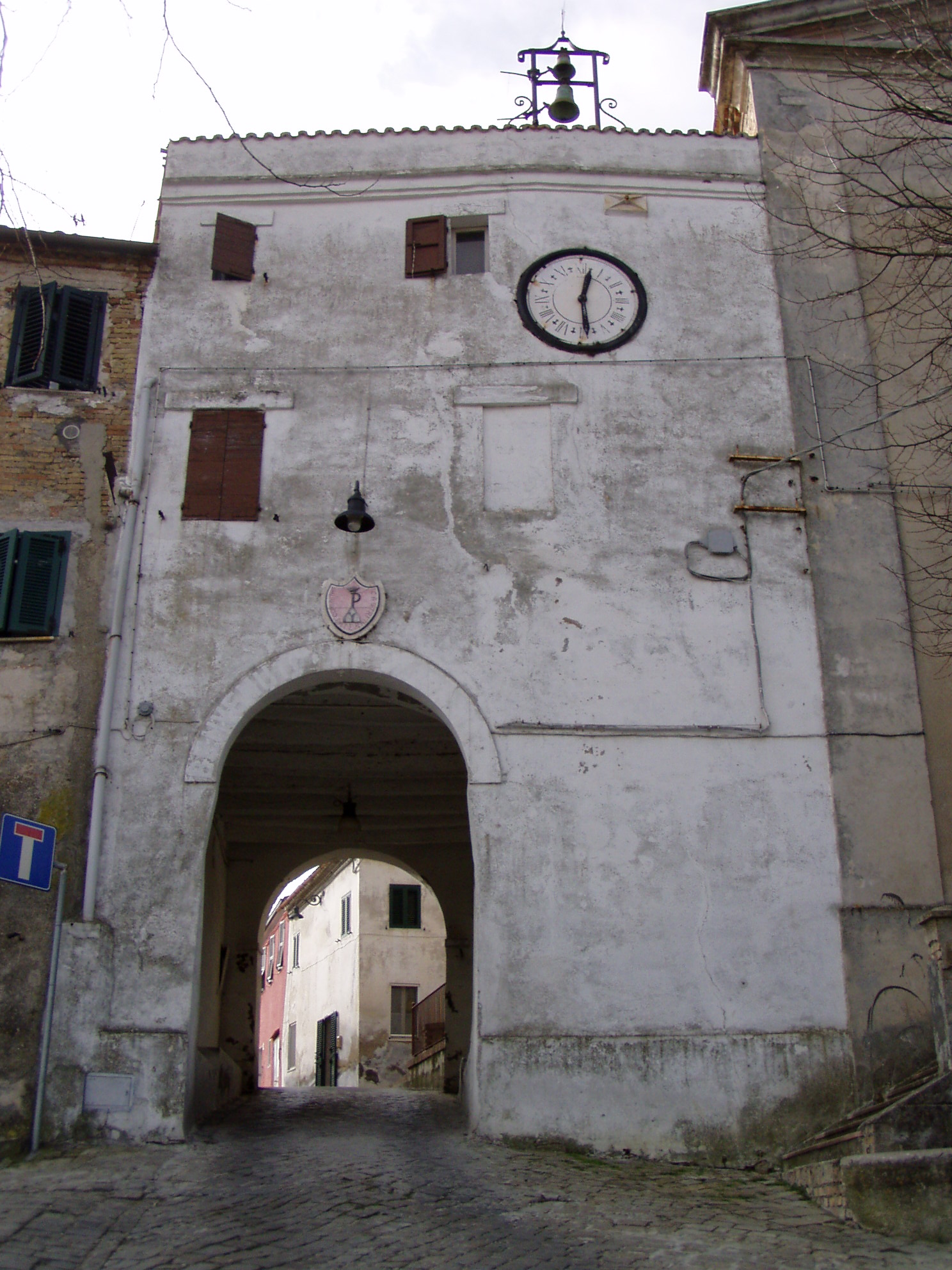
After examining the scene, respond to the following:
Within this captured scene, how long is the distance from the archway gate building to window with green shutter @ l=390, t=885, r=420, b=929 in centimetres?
1598

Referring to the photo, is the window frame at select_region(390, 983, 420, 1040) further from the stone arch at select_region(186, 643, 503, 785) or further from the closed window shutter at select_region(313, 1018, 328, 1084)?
the stone arch at select_region(186, 643, 503, 785)

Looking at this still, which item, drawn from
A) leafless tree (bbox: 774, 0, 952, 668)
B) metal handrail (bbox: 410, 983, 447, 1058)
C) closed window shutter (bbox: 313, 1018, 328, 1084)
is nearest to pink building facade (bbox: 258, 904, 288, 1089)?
closed window shutter (bbox: 313, 1018, 328, 1084)

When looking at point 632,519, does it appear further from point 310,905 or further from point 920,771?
point 310,905

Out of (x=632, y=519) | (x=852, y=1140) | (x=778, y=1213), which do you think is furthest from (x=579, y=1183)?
(x=632, y=519)

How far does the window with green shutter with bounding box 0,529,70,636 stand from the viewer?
1110 cm

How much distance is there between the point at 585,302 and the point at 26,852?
8.01 m

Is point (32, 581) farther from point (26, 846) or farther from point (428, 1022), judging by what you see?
point (428, 1022)

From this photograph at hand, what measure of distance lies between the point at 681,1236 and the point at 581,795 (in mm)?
4311

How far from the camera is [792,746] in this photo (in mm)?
10953

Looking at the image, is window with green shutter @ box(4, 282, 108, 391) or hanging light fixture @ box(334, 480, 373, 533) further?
window with green shutter @ box(4, 282, 108, 391)

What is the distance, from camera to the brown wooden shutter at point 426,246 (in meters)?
12.9

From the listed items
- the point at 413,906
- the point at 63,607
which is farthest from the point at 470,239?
the point at 413,906

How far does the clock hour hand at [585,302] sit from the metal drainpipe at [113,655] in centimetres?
466

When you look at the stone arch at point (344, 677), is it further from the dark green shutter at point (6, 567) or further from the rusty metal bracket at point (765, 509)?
the rusty metal bracket at point (765, 509)
